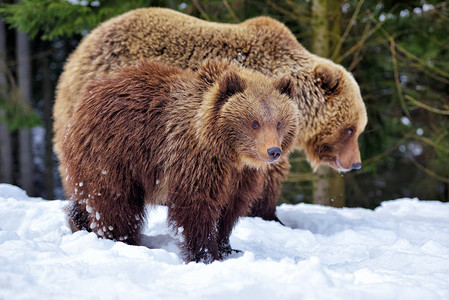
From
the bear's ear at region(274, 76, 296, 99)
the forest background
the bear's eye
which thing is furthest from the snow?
the forest background

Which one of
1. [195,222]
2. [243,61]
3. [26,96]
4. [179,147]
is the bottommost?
[26,96]

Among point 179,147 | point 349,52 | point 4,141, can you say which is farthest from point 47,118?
point 179,147

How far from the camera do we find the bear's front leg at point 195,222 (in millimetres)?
4000

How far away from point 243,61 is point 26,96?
928 centimetres

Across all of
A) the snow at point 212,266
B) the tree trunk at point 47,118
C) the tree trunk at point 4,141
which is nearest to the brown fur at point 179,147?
the snow at point 212,266

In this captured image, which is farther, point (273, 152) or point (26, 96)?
point (26, 96)

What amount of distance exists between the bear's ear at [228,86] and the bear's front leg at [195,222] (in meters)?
0.81

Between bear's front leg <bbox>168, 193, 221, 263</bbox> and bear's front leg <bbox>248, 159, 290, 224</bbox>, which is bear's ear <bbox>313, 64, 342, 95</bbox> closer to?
bear's front leg <bbox>248, 159, 290, 224</bbox>

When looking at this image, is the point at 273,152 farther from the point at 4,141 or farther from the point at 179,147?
the point at 4,141

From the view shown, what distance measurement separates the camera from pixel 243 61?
5.97 meters

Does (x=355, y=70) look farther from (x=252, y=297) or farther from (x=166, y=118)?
(x=252, y=297)

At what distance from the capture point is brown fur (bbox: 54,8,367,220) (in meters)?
5.99

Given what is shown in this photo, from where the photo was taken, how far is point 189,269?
326 cm

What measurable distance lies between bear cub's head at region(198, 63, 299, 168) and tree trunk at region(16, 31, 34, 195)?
423 inches
